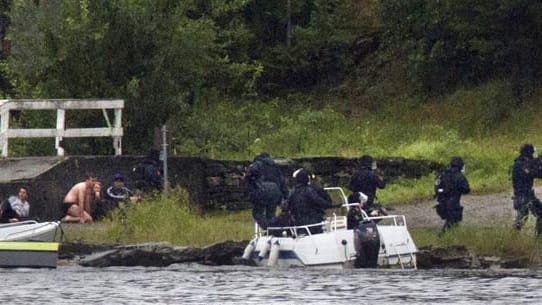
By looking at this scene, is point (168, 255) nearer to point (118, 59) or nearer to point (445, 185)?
point (445, 185)

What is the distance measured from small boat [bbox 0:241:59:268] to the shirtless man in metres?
4.19

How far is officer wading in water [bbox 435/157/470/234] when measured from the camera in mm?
28188

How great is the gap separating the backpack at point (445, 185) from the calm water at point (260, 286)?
74.0 inches

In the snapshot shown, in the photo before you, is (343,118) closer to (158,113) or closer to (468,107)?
(468,107)

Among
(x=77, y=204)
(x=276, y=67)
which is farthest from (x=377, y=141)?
(x=77, y=204)

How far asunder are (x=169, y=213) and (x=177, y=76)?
7535 millimetres

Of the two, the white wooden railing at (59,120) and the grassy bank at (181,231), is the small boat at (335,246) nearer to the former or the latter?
the grassy bank at (181,231)

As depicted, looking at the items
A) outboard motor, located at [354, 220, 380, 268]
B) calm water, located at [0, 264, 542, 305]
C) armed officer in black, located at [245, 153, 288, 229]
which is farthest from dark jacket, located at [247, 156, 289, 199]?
outboard motor, located at [354, 220, 380, 268]

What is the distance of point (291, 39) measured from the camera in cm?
4891

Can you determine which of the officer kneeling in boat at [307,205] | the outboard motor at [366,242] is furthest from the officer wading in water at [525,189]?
the officer kneeling in boat at [307,205]

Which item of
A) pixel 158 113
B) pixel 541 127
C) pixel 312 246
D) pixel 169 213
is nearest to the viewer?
pixel 312 246

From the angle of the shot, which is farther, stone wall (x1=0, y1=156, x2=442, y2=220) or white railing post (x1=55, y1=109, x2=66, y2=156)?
white railing post (x1=55, y1=109, x2=66, y2=156)

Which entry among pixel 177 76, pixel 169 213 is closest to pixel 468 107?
pixel 177 76

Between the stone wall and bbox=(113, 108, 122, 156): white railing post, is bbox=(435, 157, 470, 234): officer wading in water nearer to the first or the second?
the stone wall
